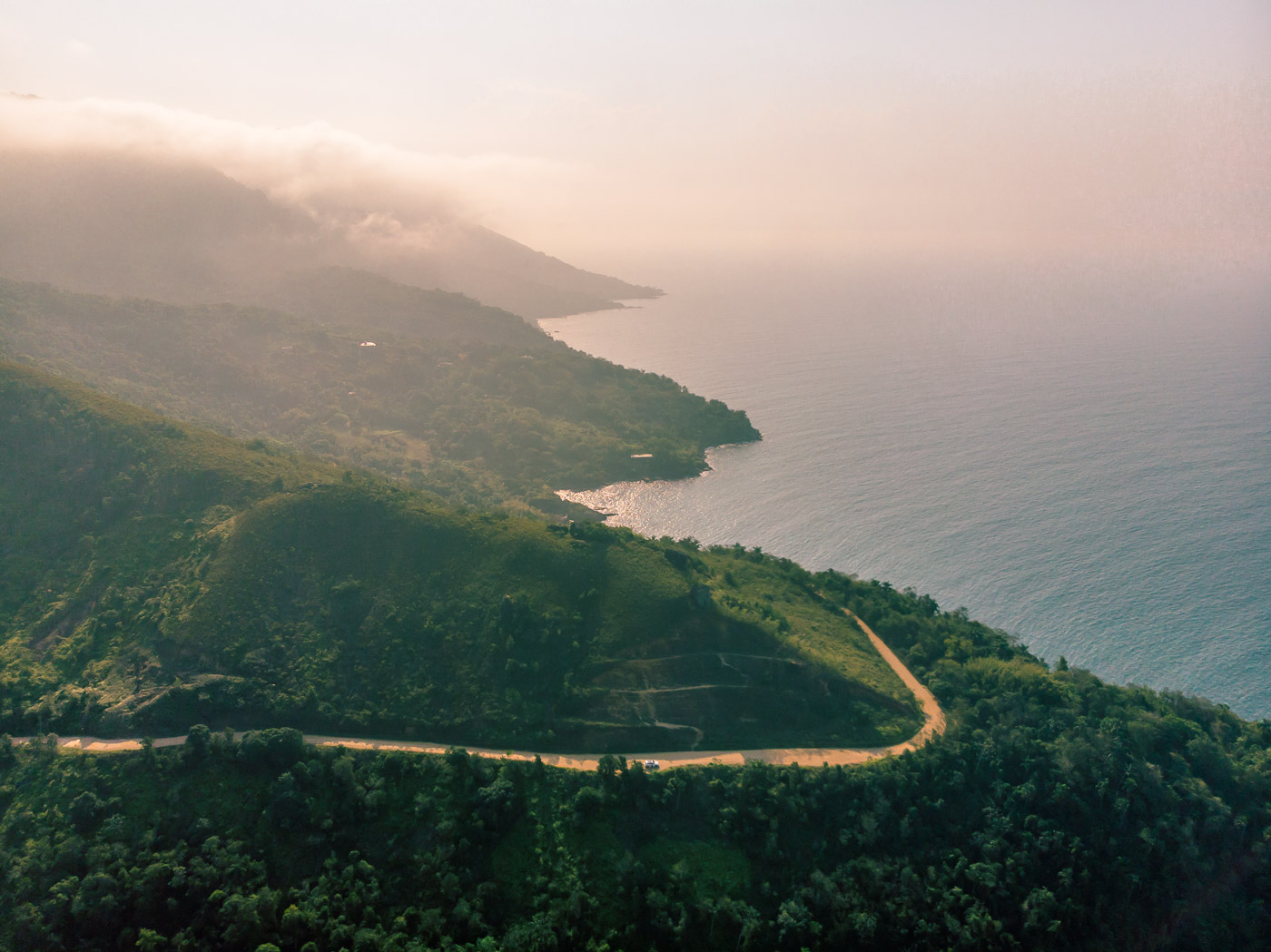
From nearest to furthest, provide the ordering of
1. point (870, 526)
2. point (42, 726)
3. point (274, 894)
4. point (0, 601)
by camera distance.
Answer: point (274, 894) → point (42, 726) → point (0, 601) → point (870, 526)

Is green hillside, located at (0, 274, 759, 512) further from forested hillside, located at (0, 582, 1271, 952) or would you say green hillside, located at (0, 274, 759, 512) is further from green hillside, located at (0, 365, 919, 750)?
forested hillside, located at (0, 582, 1271, 952)

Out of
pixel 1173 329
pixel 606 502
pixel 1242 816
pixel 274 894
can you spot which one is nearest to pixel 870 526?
pixel 606 502

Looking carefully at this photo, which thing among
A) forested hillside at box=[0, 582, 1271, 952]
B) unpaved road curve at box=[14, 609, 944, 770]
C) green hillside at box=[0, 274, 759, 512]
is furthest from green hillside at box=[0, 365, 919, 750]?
green hillside at box=[0, 274, 759, 512]

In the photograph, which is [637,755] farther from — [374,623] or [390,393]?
[390,393]

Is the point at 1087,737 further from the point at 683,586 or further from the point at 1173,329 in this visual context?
the point at 1173,329

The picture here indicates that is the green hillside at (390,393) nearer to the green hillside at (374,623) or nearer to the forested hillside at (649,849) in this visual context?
the green hillside at (374,623)

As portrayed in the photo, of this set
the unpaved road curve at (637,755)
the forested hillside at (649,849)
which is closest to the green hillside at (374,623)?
the unpaved road curve at (637,755)
